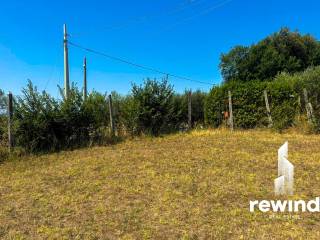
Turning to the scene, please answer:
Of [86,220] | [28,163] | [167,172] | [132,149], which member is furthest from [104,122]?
[86,220]

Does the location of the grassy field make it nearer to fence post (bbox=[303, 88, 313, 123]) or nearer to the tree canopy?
fence post (bbox=[303, 88, 313, 123])

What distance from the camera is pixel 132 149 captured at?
9445mm

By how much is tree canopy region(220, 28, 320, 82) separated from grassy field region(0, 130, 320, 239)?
83.5ft

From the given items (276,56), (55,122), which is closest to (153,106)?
(55,122)

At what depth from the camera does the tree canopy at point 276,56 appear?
109 feet

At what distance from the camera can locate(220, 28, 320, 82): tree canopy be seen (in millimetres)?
33375

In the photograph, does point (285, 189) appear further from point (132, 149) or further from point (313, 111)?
point (313, 111)

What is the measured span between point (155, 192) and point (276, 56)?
30.6 meters

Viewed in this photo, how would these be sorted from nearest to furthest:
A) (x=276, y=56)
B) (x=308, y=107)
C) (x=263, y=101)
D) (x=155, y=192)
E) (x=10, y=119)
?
(x=155, y=192), (x=10, y=119), (x=308, y=107), (x=263, y=101), (x=276, y=56)

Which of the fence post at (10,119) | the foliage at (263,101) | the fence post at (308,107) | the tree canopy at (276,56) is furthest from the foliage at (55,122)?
the tree canopy at (276,56)

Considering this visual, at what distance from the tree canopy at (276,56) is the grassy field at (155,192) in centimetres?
2545

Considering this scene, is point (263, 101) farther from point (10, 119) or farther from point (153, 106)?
point (10, 119)

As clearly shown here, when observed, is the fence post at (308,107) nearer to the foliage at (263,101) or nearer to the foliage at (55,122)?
the foliage at (263,101)

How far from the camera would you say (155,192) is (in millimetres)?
5637
